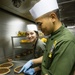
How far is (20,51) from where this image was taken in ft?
12.0

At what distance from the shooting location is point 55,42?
1.11 m

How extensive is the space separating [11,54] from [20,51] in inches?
18.1

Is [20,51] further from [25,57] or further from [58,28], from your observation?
[58,28]

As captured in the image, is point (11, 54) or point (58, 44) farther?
point (11, 54)

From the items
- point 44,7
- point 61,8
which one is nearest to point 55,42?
point 44,7

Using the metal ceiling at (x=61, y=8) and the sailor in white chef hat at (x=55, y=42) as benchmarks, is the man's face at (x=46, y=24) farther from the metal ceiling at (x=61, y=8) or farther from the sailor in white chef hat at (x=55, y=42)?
the metal ceiling at (x=61, y=8)

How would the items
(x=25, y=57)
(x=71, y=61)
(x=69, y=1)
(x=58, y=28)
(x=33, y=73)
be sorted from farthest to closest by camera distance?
1. (x=25, y=57)
2. (x=69, y=1)
3. (x=33, y=73)
4. (x=58, y=28)
5. (x=71, y=61)

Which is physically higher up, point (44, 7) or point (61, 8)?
point (61, 8)

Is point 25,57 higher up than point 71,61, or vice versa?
point 71,61

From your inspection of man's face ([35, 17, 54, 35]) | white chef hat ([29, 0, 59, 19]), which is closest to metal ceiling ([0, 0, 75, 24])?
white chef hat ([29, 0, 59, 19])

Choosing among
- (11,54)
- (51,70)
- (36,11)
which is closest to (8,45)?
(11,54)

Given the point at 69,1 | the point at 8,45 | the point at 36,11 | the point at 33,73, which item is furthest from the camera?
the point at 8,45

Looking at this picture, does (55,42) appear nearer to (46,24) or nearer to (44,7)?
(46,24)

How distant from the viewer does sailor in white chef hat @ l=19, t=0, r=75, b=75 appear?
1.02 meters
